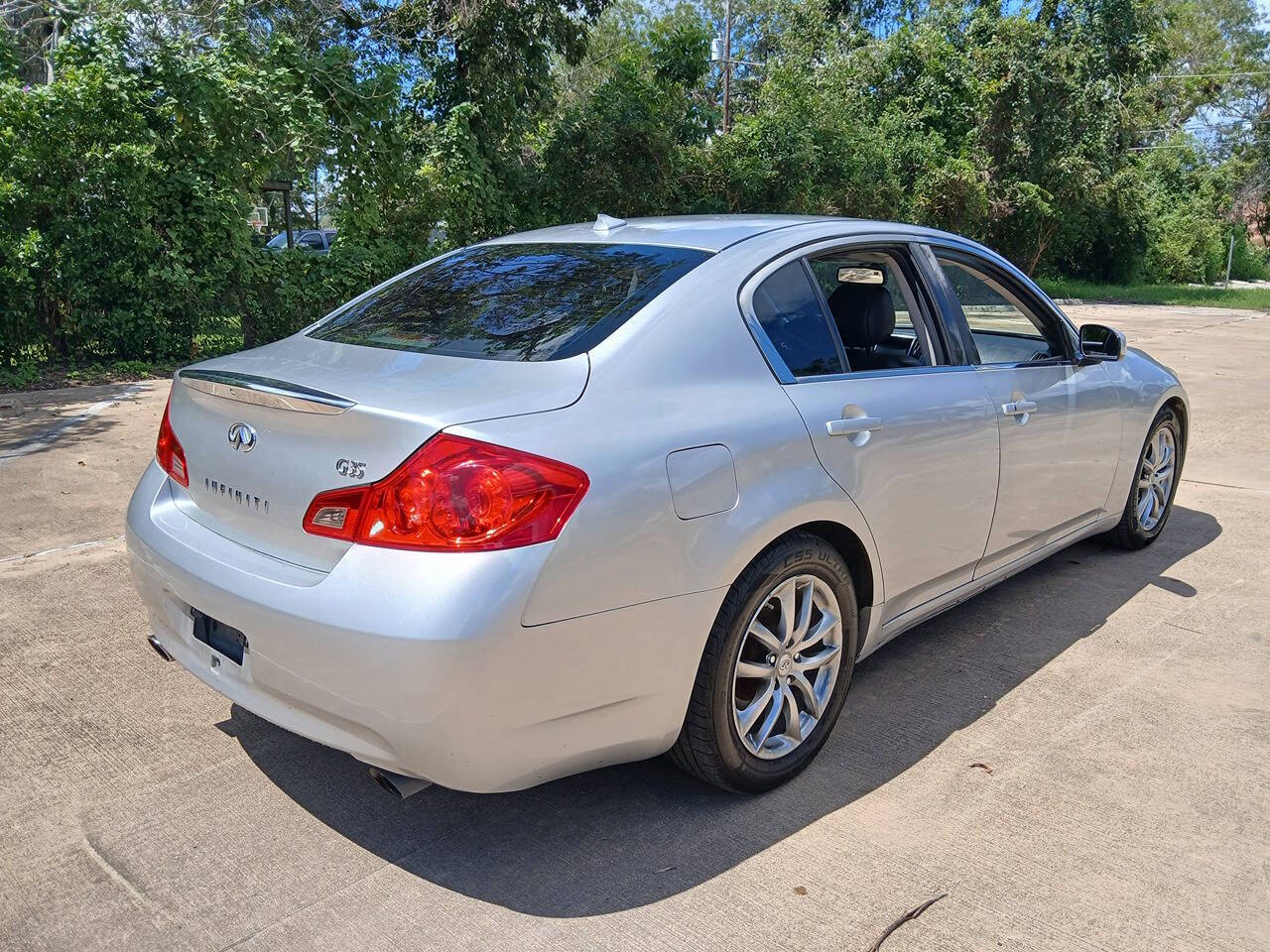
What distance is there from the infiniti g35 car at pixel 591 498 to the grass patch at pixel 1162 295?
24768 mm

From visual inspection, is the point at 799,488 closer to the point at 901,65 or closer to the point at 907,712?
the point at 907,712

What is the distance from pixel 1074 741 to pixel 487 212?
11413 millimetres

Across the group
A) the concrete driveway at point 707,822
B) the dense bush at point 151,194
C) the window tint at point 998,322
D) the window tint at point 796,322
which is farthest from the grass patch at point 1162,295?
the window tint at point 796,322

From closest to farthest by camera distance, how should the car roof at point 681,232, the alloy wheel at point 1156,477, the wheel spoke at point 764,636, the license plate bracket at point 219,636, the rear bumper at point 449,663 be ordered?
1. the rear bumper at point 449,663
2. the license plate bracket at point 219,636
3. the wheel spoke at point 764,636
4. the car roof at point 681,232
5. the alloy wheel at point 1156,477

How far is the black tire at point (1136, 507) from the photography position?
203 inches

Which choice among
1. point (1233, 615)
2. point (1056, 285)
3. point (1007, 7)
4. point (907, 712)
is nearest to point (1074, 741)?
point (907, 712)

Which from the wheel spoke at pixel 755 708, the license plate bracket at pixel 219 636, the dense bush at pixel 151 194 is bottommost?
the wheel spoke at pixel 755 708

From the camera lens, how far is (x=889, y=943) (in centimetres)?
250

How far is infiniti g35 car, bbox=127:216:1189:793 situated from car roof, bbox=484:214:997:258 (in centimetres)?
2

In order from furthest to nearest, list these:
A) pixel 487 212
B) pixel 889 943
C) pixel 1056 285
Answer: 1. pixel 1056 285
2. pixel 487 212
3. pixel 889 943

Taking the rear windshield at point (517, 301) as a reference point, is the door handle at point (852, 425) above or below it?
below

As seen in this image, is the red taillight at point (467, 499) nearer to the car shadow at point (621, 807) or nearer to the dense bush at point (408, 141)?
the car shadow at point (621, 807)

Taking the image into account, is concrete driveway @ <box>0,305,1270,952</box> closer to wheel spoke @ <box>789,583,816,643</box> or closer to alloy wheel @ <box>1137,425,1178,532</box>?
wheel spoke @ <box>789,583,816,643</box>

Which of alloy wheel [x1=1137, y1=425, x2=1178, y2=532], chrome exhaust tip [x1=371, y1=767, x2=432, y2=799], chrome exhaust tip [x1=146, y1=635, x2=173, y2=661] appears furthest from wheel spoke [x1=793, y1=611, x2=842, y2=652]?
alloy wheel [x1=1137, y1=425, x2=1178, y2=532]
